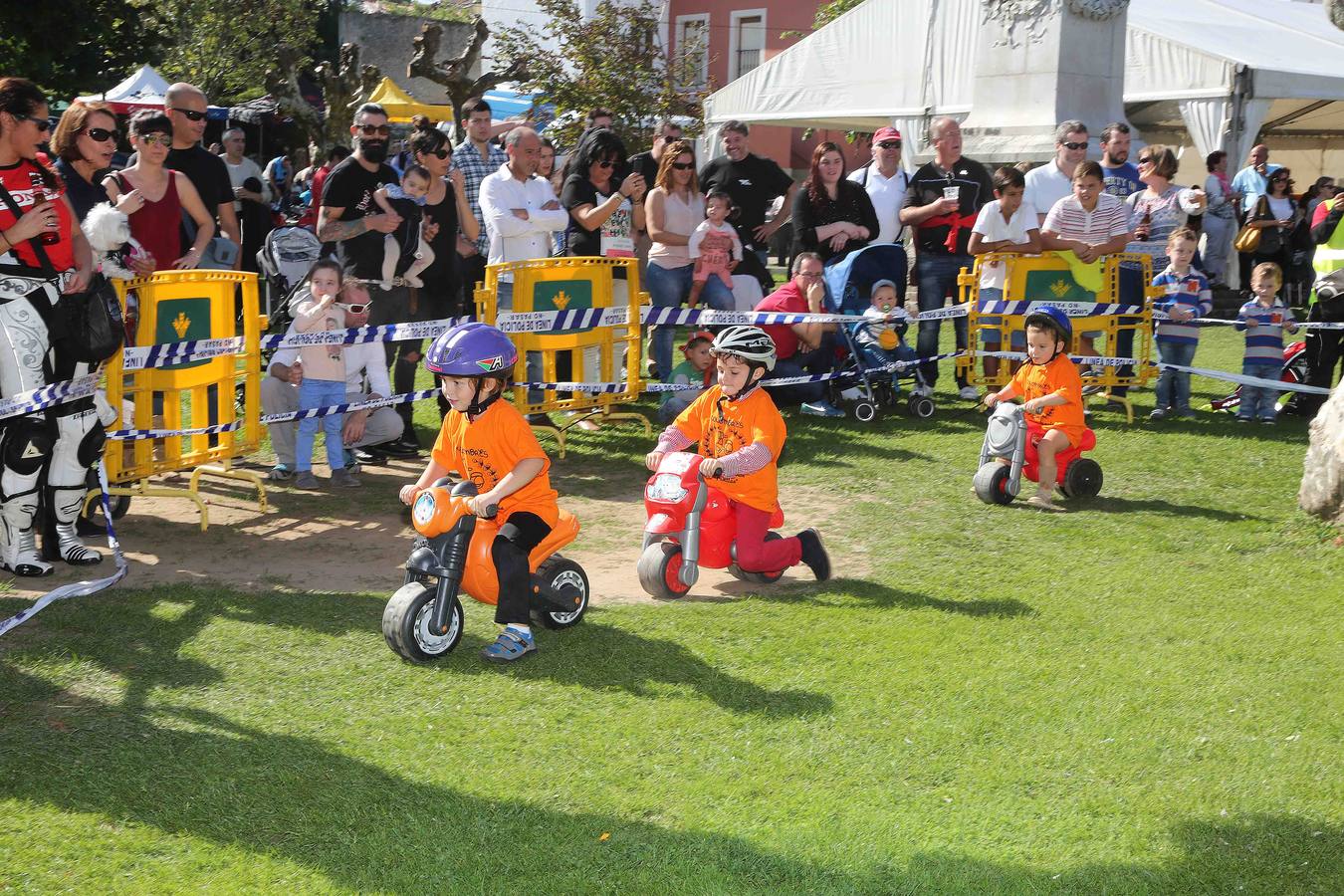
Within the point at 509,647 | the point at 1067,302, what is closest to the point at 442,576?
the point at 509,647

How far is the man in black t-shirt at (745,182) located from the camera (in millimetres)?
12828

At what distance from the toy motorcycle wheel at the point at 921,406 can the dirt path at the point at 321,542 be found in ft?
9.31

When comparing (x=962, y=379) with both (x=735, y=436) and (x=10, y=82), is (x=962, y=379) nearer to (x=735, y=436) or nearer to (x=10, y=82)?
(x=735, y=436)

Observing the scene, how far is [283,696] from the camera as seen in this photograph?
5500mm

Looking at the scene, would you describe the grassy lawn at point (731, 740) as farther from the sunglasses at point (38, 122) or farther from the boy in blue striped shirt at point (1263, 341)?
the boy in blue striped shirt at point (1263, 341)

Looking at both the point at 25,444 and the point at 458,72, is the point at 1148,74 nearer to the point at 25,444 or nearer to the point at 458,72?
the point at 458,72

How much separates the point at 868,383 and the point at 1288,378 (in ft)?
12.8

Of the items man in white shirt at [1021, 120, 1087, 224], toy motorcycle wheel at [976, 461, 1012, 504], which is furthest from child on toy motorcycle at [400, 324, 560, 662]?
man in white shirt at [1021, 120, 1087, 224]

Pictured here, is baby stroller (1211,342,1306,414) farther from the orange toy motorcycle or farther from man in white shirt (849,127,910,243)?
the orange toy motorcycle

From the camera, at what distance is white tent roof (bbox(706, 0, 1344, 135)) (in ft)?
66.3

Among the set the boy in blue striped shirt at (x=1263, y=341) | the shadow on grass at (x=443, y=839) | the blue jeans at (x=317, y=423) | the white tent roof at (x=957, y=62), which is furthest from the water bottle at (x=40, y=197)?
the white tent roof at (x=957, y=62)

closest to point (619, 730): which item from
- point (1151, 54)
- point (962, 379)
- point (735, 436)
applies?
point (735, 436)

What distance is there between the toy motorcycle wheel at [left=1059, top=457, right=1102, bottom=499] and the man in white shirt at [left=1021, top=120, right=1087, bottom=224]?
159 inches

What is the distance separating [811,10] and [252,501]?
3559 cm
